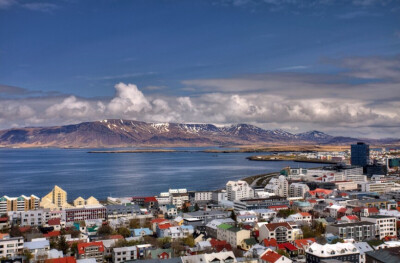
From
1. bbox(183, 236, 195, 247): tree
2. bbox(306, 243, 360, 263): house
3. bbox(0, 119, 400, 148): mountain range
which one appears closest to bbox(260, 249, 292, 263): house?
bbox(306, 243, 360, 263): house

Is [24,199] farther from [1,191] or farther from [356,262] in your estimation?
[356,262]

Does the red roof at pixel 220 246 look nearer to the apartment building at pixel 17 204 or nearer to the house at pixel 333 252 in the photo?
the house at pixel 333 252

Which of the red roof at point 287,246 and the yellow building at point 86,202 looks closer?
the red roof at point 287,246

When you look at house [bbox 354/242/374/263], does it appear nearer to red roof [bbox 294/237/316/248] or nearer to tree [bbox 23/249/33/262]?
red roof [bbox 294/237/316/248]

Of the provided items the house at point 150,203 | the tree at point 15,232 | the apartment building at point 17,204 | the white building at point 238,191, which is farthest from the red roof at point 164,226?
the white building at point 238,191

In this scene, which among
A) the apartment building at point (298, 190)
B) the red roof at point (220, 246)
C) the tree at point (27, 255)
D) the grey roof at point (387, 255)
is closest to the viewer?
the grey roof at point (387, 255)
